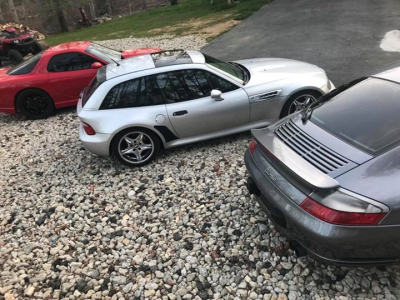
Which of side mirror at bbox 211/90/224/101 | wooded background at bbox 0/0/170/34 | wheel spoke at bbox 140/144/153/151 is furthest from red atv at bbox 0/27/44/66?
wooded background at bbox 0/0/170/34

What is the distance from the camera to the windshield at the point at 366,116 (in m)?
2.64

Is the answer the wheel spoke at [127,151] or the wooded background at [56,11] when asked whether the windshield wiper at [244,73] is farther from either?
the wooded background at [56,11]

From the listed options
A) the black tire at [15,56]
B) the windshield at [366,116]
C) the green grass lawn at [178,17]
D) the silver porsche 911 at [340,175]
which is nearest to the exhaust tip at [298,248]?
the silver porsche 911 at [340,175]

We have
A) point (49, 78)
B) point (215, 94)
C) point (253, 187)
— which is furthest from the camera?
point (49, 78)

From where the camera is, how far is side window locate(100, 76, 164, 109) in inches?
193

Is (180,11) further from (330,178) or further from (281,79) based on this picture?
(330,178)

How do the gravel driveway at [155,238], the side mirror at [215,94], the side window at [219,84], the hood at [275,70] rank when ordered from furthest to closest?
1. the hood at [275,70]
2. the side window at [219,84]
3. the side mirror at [215,94]
4. the gravel driveway at [155,238]

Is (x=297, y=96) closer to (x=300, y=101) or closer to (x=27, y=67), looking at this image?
(x=300, y=101)

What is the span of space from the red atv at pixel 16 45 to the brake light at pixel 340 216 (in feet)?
43.9

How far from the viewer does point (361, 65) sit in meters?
7.61

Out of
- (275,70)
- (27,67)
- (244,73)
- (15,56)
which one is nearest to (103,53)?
(27,67)

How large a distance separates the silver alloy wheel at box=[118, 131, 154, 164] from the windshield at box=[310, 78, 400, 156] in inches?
104

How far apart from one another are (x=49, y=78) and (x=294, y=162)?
255 inches

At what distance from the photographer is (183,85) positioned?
4.98m
